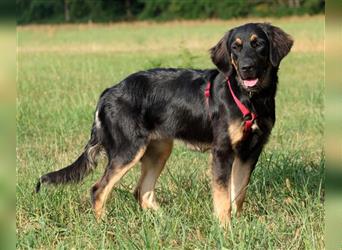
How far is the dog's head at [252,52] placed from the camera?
4.57m

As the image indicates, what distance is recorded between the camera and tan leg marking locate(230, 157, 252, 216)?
16.1 ft

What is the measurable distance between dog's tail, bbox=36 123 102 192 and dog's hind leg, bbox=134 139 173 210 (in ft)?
1.66

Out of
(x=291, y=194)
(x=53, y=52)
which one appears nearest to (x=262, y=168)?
(x=291, y=194)

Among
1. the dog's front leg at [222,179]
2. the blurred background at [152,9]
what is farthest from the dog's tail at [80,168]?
the blurred background at [152,9]

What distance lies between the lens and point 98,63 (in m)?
20.1

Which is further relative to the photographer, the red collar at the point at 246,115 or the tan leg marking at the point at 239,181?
the tan leg marking at the point at 239,181

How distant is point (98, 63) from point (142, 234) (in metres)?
16.7

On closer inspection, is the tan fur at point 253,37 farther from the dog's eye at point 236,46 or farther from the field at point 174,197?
the field at point 174,197

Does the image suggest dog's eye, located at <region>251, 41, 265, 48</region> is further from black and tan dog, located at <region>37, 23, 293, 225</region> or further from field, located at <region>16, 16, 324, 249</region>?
field, located at <region>16, 16, 324, 249</region>

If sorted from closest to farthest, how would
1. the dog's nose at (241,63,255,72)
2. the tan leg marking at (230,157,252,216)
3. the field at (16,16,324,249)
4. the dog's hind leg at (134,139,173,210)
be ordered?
1. the field at (16,16,324,249)
2. the dog's nose at (241,63,255,72)
3. the tan leg marking at (230,157,252,216)
4. the dog's hind leg at (134,139,173,210)

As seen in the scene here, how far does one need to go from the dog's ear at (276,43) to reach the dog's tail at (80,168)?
1864mm

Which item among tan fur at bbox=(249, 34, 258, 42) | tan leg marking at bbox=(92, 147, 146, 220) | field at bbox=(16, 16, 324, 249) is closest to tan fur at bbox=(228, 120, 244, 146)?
field at bbox=(16, 16, 324, 249)

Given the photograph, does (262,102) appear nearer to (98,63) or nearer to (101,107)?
(101,107)

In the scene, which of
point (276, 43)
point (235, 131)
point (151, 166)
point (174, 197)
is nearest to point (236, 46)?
point (276, 43)
